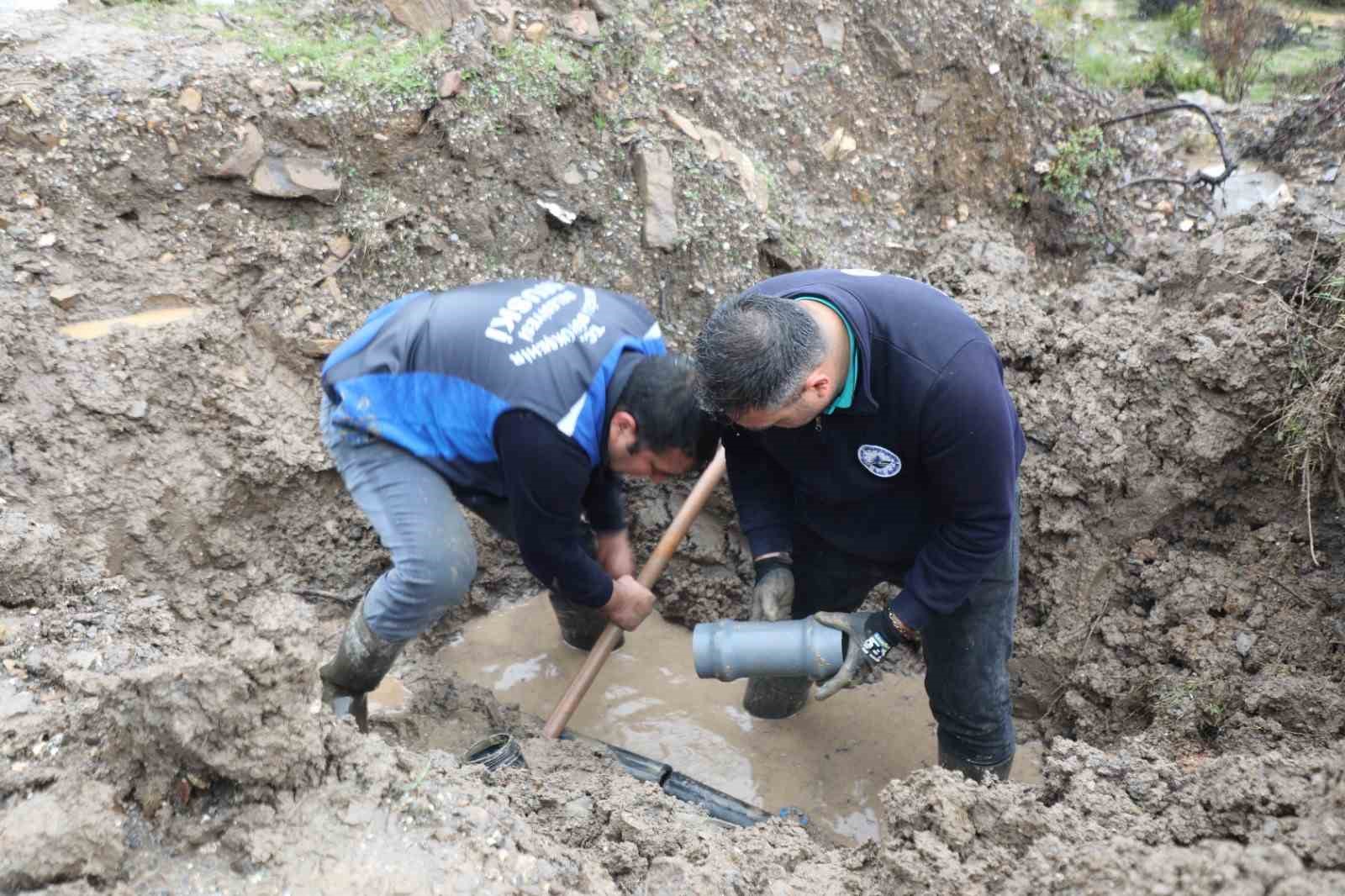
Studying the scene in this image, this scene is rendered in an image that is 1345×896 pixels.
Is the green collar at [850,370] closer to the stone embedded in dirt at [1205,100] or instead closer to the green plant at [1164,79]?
the stone embedded in dirt at [1205,100]

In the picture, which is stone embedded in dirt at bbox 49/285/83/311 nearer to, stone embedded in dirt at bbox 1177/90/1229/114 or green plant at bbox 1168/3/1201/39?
stone embedded in dirt at bbox 1177/90/1229/114

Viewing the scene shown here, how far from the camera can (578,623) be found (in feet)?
11.8

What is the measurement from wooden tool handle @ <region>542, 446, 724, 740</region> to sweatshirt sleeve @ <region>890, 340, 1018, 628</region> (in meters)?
0.95

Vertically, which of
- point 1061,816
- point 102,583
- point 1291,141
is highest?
point 1291,141

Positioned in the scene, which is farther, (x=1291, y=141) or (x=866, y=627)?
(x=1291, y=141)

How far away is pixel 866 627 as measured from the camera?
263cm

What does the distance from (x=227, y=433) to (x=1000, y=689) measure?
2.81 metres

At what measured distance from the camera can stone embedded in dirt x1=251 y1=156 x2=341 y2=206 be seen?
3.61 metres

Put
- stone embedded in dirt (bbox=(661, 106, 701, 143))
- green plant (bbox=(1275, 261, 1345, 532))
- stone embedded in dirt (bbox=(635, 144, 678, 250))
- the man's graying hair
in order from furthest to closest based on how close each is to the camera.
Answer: stone embedded in dirt (bbox=(661, 106, 701, 143)), stone embedded in dirt (bbox=(635, 144, 678, 250)), green plant (bbox=(1275, 261, 1345, 532)), the man's graying hair

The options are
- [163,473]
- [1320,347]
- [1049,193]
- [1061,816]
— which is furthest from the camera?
[1049,193]

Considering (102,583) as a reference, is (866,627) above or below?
above

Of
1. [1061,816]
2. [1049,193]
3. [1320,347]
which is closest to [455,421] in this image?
[1061,816]

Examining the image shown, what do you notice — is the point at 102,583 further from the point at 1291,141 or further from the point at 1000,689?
the point at 1291,141

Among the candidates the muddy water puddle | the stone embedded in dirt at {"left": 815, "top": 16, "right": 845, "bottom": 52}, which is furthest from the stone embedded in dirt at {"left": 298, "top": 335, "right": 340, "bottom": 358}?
the stone embedded in dirt at {"left": 815, "top": 16, "right": 845, "bottom": 52}
